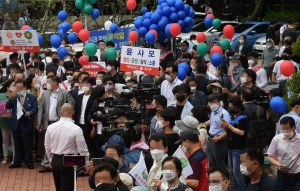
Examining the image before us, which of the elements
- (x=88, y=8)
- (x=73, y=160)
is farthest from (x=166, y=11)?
(x=73, y=160)

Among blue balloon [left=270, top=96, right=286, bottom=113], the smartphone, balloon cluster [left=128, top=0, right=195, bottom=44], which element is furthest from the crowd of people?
balloon cluster [left=128, top=0, right=195, bottom=44]

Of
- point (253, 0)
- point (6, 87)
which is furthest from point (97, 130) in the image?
point (253, 0)

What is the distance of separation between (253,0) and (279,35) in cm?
1324

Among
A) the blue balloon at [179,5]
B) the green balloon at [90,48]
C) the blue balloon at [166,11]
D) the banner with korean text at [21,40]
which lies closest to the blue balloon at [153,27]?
the blue balloon at [166,11]

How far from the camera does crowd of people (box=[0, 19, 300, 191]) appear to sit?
903 cm

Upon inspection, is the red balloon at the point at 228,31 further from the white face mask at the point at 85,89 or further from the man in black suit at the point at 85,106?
the white face mask at the point at 85,89

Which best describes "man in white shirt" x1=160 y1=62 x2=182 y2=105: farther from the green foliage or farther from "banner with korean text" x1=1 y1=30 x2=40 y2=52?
the green foliage

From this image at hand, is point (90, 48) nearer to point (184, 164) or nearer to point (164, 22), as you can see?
point (164, 22)

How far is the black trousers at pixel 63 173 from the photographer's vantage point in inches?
456

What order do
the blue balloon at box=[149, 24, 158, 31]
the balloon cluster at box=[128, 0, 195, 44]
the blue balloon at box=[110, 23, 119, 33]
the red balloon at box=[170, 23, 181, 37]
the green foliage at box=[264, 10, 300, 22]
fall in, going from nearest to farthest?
1. the red balloon at box=[170, 23, 181, 37]
2. the balloon cluster at box=[128, 0, 195, 44]
3. the blue balloon at box=[110, 23, 119, 33]
4. the blue balloon at box=[149, 24, 158, 31]
5. the green foliage at box=[264, 10, 300, 22]

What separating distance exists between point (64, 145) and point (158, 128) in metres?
1.44

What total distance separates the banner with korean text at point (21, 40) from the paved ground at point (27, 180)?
138 inches

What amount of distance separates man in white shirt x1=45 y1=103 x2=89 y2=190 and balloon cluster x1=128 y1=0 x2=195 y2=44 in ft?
25.7

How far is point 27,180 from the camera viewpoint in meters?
14.3
